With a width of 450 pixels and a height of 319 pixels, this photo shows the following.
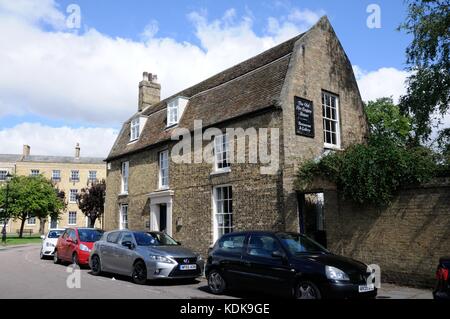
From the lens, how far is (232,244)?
9.94m

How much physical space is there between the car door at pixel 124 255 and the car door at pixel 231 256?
10.2 feet

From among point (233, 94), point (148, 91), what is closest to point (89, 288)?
point (233, 94)

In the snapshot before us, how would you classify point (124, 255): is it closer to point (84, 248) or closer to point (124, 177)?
point (84, 248)

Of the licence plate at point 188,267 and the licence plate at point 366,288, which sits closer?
the licence plate at point 366,288

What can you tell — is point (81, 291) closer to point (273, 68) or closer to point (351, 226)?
point (351, 226)

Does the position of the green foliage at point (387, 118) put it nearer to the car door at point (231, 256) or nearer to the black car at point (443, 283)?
the car door at point (231, 256)

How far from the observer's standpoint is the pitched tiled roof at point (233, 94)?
602 inches

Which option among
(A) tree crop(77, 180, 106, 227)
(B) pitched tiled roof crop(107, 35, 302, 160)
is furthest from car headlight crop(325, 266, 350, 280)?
(A) tree crop(77, 180, 106, 227)

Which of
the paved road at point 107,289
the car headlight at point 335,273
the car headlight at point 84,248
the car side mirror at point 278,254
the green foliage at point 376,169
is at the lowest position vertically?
the paved road at point 107,289

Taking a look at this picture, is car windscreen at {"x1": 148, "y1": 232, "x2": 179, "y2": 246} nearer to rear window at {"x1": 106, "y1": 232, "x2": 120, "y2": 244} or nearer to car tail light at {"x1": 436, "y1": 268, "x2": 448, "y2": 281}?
rear window at {"x1": 106, "y1": 232, "x2": 120, "y2": 244}

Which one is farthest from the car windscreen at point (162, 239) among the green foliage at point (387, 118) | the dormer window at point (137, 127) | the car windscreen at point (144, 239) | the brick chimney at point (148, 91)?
the green foliage at point (387, 118)

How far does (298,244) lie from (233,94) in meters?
9.20
